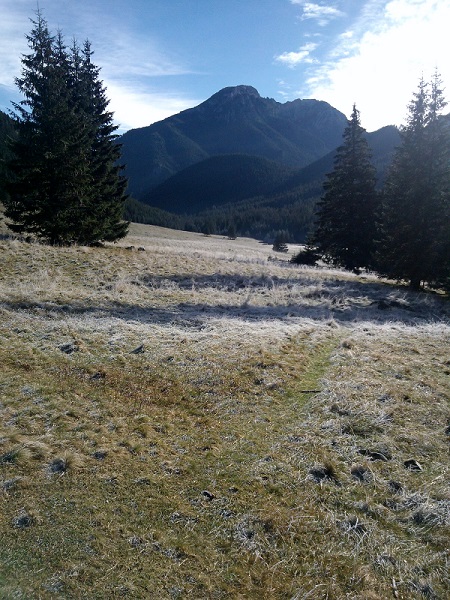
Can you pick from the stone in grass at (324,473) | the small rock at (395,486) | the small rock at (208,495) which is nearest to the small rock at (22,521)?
the small rock at (208,495)

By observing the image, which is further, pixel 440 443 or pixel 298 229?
pixel 298 229

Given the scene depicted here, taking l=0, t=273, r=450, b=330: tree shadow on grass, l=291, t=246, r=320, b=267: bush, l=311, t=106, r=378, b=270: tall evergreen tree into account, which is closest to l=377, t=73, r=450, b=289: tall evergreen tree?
l=0, t=273, r=450, b=330: tree shadow on grass

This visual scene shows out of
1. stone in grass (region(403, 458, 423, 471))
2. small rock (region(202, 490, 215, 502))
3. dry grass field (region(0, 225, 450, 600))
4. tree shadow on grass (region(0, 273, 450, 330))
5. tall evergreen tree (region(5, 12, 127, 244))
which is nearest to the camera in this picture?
dry grass field (region(0, 225, 450, 600))

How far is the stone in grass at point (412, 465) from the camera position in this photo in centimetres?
614

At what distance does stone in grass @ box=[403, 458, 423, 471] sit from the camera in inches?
242

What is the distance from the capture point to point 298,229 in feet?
492

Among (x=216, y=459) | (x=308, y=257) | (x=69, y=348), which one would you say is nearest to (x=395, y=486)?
(x=216, y=459)

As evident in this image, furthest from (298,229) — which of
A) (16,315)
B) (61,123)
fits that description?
(16,315)

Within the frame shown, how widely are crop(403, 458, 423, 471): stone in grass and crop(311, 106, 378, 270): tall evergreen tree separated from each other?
29.1m

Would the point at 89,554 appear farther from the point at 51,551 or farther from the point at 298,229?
the point at 298,229

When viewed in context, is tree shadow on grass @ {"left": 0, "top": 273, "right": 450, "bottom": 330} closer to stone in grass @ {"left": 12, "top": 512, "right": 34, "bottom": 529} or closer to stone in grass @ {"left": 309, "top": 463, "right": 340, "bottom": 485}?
stone in grass @ {"left": 309, "top": 463, "right": 340, "bottom": 485}

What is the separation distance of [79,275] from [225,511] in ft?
52.5

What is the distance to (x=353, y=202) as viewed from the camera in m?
33.6

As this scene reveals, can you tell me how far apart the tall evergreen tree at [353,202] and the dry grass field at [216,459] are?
69.4 feet
